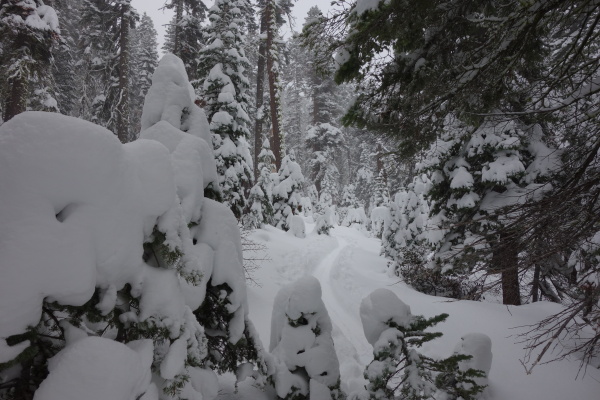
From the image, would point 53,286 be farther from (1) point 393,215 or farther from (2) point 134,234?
(1) point 393,215

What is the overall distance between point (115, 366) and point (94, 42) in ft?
77.8

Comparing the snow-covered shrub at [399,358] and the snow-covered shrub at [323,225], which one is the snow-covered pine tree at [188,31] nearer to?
the snow-covered shrub at [323,225]

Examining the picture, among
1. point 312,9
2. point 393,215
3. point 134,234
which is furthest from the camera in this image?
point 312,9

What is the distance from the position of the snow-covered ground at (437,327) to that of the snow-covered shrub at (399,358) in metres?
0.93

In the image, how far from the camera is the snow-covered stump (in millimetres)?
4266

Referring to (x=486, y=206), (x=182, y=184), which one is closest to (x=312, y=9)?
(x=486, y=206)

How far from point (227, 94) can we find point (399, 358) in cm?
966

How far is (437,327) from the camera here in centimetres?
754

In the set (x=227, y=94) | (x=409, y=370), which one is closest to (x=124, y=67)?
(x=227, y=94)

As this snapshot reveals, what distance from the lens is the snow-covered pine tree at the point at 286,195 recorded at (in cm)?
2181

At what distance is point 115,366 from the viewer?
1824 millimetres

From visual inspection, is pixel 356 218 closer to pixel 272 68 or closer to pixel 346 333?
pixel 272 68

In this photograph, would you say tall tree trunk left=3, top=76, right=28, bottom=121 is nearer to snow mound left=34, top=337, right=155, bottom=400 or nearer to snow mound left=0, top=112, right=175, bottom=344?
snow mound left=0, top=112, right=175, bottom=344

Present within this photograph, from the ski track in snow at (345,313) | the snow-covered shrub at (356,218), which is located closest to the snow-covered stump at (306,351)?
the ski track in snow at (345,313)
